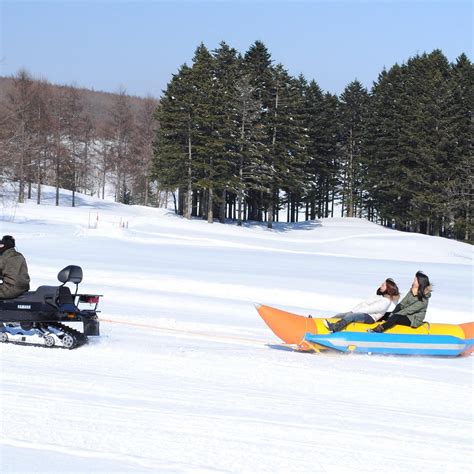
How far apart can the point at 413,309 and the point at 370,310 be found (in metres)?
0.65

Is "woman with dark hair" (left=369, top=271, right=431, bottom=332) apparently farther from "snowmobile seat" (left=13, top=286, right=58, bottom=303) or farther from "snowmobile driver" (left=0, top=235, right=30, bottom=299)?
"snowmobile driver" (left=0, top=235, right=30, bottom=299)

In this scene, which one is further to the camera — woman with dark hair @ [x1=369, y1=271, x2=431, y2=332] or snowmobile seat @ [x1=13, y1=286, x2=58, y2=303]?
woman with dark hair @ [x1=369, y1=271, x2=431, y2=332]

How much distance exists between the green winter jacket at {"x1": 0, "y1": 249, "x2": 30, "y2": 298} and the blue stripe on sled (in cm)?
423

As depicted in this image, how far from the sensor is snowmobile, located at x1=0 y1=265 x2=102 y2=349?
9.80m

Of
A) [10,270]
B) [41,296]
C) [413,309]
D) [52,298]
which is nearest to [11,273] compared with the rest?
[10,270]

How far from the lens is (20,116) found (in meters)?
53.8

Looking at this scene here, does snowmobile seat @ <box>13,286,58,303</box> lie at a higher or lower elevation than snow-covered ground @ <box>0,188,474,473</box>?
higher

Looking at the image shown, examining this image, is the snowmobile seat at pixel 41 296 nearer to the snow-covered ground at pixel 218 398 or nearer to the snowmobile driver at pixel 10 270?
the snowmobile driver at pixel 10 270

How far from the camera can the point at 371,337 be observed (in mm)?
10469

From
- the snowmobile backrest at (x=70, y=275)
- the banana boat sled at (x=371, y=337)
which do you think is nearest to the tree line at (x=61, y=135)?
the snowmobile backrest at (x=70, y=275)

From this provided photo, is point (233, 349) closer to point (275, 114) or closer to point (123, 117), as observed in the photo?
point (275, 114)

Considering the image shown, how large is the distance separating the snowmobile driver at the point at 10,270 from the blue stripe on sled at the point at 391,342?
13.9 feet

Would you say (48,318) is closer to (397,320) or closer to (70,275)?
(70,275)

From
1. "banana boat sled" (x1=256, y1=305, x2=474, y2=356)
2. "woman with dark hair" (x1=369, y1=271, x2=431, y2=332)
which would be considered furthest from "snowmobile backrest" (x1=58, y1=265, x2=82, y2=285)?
"woman with dark hair" (x1=369, y1=271, x2=431, y2=332)
